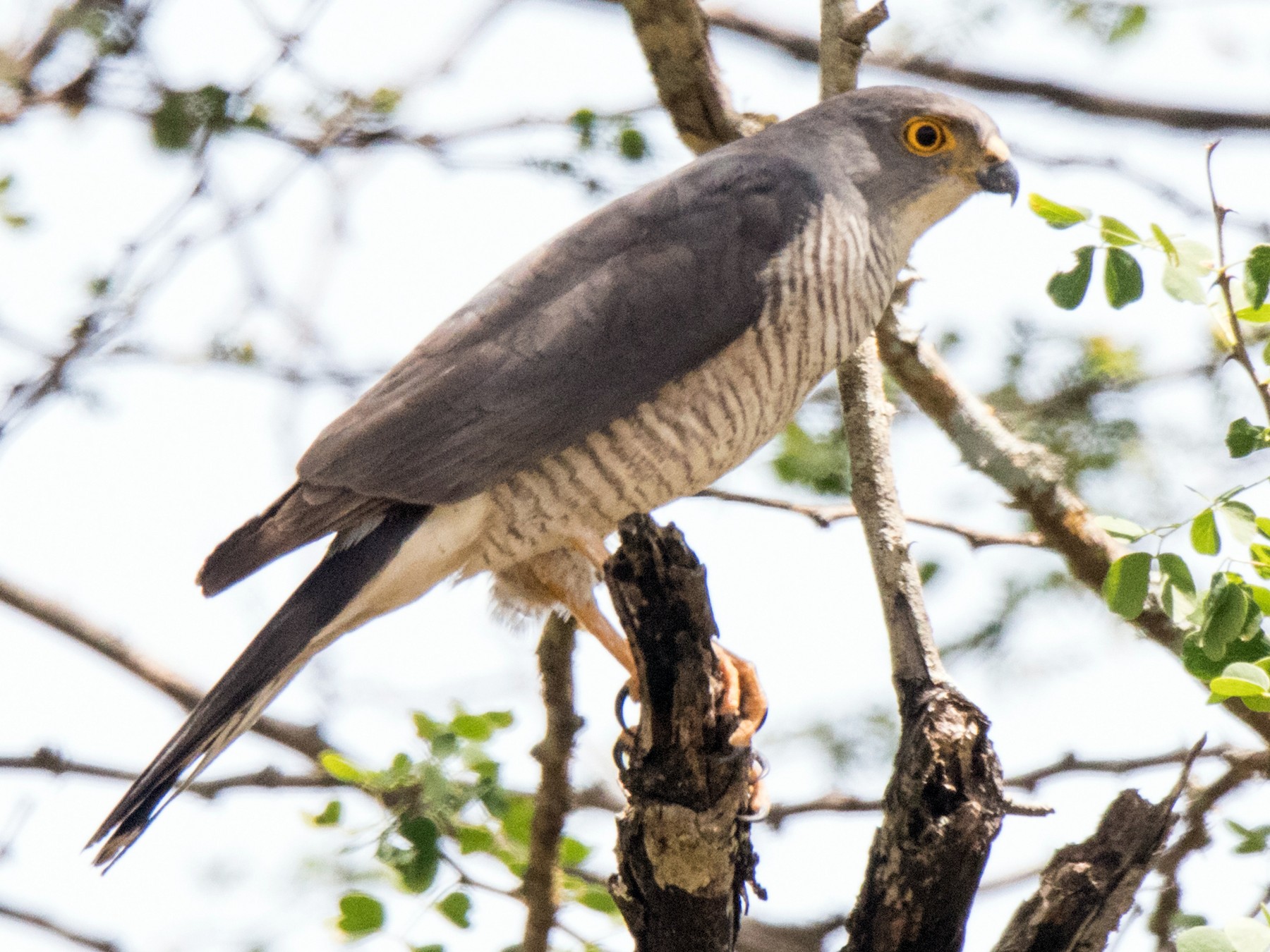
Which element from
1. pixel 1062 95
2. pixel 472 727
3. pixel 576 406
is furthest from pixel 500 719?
pixel 1062 95

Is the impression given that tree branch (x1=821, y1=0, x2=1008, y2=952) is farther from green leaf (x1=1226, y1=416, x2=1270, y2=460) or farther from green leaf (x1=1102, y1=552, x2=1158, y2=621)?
green leaf (x1=1226, y1=416, x2=1270, y2=460)

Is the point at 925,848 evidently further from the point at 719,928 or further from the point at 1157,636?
the point at 1157,636

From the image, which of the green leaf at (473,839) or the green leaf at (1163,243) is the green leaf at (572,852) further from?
the green leaf at (1163,243)

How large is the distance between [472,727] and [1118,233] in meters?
1.88

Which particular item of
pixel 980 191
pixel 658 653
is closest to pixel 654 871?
pixel 658 653

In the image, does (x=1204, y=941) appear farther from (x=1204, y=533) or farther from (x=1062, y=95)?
(x=1062, y=95)

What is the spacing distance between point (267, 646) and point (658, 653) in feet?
3.39

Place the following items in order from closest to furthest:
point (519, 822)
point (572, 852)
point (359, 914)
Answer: point (359, 914), point (572, 852), point (519, 822)

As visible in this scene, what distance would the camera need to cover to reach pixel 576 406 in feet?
10.2

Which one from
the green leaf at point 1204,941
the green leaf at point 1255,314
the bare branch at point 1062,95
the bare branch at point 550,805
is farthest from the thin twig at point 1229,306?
the bare branch at point 1062,95

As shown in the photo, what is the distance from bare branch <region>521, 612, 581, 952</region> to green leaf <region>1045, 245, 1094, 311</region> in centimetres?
152

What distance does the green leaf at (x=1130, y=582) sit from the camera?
237 centimetres

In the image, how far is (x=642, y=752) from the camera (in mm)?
2393

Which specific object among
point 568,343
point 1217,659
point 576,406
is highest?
point 568,343
